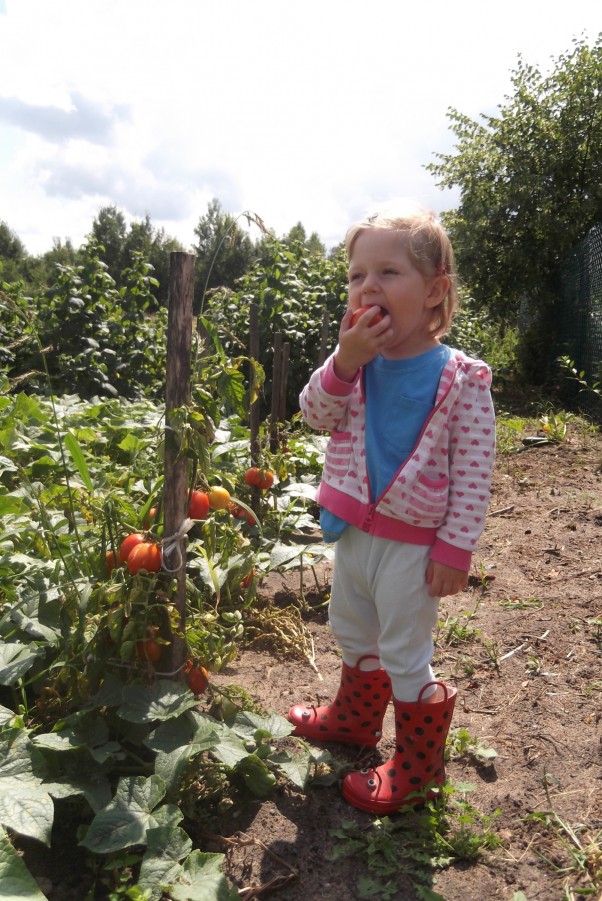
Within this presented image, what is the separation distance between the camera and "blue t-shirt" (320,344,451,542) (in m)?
1.57

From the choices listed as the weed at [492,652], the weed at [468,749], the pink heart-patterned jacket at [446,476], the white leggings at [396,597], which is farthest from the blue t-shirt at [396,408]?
the weed at [492,652]

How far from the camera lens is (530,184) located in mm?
10367

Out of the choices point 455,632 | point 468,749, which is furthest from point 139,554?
point 455,632

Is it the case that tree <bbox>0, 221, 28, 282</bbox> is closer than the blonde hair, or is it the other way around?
the blonde hair

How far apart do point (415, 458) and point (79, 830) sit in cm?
100

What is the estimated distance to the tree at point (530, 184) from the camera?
33.7 ft

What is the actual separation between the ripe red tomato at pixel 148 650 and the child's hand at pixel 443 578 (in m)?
0.65

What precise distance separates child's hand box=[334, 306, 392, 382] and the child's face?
4cm

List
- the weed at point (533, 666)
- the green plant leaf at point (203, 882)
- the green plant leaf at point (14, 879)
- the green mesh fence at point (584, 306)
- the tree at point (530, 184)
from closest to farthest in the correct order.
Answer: the green plant leaf at point (14, 879)
the green plant leaf at point (203, 882)
the weed at point (533, 666)
the green mesh fence at point (584, 306)
the tree at point (530, 184)

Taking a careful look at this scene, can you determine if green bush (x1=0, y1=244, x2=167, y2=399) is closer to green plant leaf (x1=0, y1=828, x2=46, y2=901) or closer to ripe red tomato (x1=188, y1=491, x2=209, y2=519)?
ripe red tomato (x1=188, y1=491, x2=209, y2=519)

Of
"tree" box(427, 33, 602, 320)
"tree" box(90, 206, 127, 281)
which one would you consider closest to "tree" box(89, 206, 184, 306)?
"tree" box(90, 206, 127, 281)

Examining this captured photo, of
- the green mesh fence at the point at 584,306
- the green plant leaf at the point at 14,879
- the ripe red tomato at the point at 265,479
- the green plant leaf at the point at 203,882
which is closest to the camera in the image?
the green plant leaf at the point at 14,879

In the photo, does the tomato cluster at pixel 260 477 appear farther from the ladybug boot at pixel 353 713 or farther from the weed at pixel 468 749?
the weed at pixel 468 749

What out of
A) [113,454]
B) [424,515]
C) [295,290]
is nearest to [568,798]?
[424,515]
